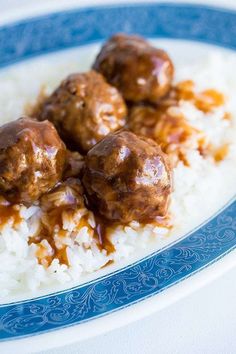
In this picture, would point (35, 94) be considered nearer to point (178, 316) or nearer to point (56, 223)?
point (56, 223)

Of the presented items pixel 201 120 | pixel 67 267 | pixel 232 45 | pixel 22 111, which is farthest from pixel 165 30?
pixel 67 267

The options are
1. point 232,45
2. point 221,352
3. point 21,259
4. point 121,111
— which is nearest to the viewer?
point 221,352

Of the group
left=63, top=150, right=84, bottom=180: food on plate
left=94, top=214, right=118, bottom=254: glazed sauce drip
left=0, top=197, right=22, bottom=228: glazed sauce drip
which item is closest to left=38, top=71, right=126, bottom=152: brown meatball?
left=63, top=150, right=84, bottom=180: food on plate

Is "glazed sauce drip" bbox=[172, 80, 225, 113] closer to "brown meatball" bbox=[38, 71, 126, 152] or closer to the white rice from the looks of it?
the white rice

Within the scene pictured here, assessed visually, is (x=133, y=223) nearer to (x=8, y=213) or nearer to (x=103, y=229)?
(x=103, y=229)

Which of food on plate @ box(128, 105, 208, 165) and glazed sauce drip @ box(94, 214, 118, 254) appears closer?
glazed sauce drip @ box(94, 214, 118, 254)

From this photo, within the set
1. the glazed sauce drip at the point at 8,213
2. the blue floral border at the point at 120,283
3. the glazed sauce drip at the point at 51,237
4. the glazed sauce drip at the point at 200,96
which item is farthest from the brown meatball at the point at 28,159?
the glazed sauce drip at the point at 200,96
